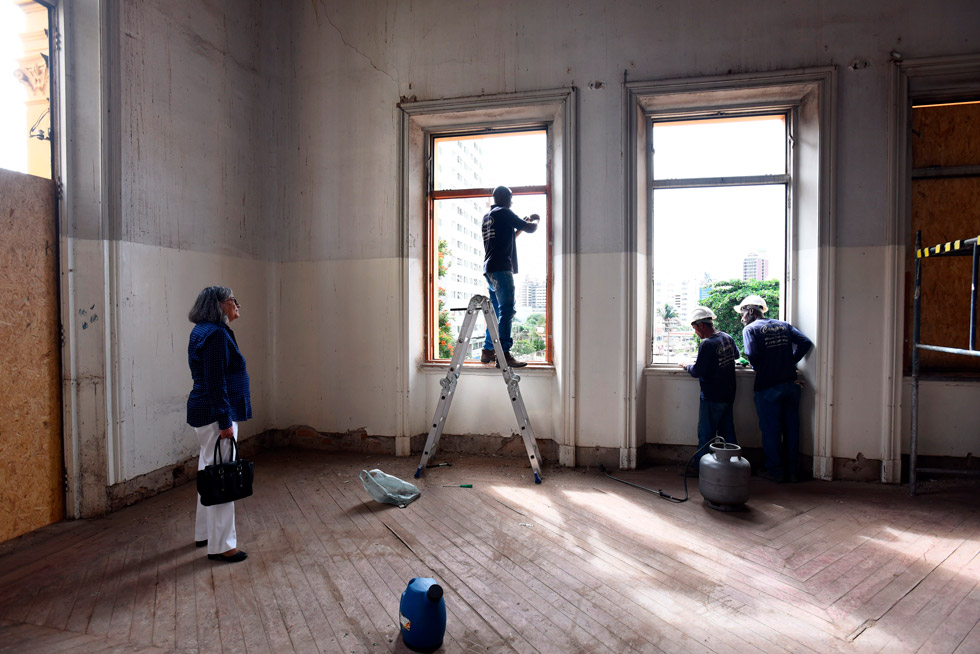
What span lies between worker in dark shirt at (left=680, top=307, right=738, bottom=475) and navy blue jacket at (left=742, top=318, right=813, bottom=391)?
0.17m

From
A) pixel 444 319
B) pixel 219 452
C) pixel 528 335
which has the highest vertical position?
pixel 444 319

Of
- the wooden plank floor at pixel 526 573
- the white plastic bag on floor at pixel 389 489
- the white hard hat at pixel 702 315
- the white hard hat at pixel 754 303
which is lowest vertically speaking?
the wooden plank floor at pixel 526 573

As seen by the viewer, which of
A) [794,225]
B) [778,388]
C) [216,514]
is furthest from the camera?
[794,225]

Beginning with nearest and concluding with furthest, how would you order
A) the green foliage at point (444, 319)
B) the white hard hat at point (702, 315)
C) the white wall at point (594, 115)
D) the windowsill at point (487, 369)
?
the white wall at point (594, 115) < the white hard hat at point (702, 315) < the windowsill at point (487, 369) < the green foliage at point (444, 319)

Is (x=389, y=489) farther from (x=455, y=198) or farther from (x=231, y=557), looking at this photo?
(x=455, y=198)

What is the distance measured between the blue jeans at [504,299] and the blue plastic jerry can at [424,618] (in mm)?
2617

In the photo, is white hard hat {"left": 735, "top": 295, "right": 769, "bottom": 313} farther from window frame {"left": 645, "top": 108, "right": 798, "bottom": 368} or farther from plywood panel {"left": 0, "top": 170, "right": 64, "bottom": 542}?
plywood panel {"left": 0, "top": 170, "right": 64, "bottom": 542}

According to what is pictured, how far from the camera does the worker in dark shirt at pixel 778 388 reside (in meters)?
A: 4.01

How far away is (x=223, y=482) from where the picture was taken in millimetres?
2621

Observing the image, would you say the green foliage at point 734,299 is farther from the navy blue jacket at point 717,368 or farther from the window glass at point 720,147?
the window glass at point 720,147

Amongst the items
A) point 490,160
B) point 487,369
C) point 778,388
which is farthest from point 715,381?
point 490,160

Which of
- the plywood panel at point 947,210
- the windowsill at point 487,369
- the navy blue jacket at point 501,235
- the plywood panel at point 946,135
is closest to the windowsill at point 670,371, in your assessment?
the windowsill at point 487,369

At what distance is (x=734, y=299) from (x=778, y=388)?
35.7 inches

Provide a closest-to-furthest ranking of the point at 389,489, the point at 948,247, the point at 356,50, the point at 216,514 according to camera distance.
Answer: the point at 216,514 < the point at 948,247 < the point at 389,489 < the point at 356,50
